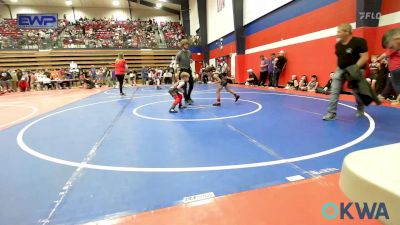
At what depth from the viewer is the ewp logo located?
72.0 ft

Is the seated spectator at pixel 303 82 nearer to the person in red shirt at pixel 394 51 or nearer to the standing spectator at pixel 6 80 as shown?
the person in red shirt at pixel 394 51

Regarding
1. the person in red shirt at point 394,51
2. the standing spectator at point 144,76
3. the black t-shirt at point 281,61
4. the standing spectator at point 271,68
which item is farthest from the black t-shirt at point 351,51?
the standing spectator at point 144,76

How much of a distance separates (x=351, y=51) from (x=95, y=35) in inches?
998

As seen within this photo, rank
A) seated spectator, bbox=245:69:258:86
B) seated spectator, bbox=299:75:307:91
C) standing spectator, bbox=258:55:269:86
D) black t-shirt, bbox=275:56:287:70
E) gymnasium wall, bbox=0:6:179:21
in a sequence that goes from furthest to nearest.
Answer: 1. gymnasium wall, bbox=0:6:179:21
2. seated spectator, bbox=245:69:258:86
3. standing spectator, bbox=258:55:269:86
4. black t-shirt, bbox=275:56:287:70
5. seated spectator, bbox=299:75:307:91

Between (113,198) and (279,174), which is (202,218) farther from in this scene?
(279,174)

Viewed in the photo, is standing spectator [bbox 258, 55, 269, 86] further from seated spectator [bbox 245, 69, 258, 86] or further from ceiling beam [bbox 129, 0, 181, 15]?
ceiling beam [bbox 129, 0, 181, 15]

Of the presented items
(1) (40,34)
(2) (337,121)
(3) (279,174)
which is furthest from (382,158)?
(1) (40,34)

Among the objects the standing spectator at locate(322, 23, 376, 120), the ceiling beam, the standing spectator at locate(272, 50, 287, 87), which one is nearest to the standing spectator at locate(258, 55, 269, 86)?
the standing spectator at locate(272, 50, 287, 87)

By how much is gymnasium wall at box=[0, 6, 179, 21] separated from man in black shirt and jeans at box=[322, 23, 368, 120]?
2891 centimetres

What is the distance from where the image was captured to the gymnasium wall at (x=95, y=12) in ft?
88.9

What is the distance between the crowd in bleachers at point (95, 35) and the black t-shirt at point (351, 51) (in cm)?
2280

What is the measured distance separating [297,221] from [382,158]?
1266mm

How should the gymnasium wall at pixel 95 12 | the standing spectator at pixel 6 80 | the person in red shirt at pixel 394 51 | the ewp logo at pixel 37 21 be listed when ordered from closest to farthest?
1. the person in red shirt at pixel 394 51
2. the standing spectator at pixel 6 80
3. the ewp logo at pixel 37 21
4. the gymnasium wall at pixel 95 12

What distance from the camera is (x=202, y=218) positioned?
6.04ft
